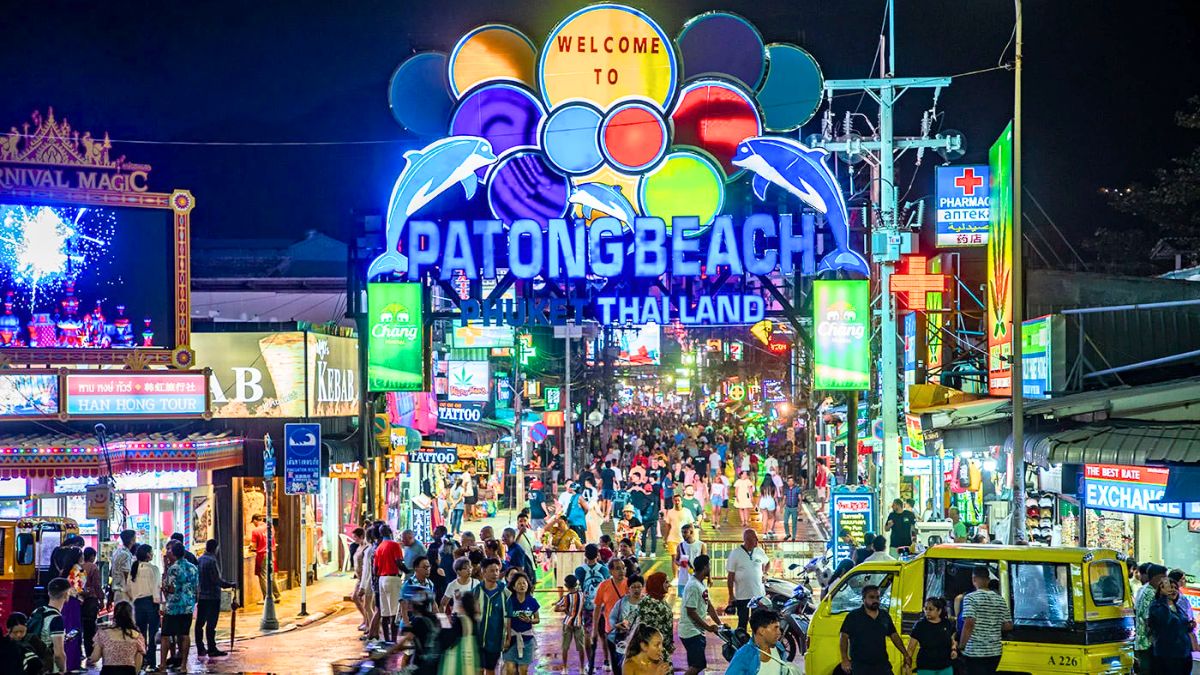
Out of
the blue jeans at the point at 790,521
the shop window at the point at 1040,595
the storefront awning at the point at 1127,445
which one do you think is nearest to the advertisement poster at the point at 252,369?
the blue jeans at the point at 790,521

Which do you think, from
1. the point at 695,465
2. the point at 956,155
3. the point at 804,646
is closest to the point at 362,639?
the point at 804,646

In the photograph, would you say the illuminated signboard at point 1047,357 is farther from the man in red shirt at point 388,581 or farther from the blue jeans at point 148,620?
the blue jeans at point 148,620

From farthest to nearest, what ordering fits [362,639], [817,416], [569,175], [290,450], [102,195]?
[817,416] < [569,175] < [102,195] < [290,450] < [362,639]

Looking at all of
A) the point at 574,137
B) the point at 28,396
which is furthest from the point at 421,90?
the point at 28,396

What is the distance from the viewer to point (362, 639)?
20.5m

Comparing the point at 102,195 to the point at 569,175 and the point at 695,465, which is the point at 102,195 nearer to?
the point at 569,175

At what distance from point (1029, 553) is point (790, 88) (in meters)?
20.3

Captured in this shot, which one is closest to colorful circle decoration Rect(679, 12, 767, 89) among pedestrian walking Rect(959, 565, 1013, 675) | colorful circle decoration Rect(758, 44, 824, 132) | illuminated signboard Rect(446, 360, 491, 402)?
colorful circle decoration Rect(758, 44, 824, 132)

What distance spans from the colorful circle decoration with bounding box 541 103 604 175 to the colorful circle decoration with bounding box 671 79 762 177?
1924mm

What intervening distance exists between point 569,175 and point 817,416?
1984cm

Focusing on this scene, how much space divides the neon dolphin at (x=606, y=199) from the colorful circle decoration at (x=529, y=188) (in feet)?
1.61

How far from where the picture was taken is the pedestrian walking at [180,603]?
57.3 feet

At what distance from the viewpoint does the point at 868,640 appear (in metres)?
12.5

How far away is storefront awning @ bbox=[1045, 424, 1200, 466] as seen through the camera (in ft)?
53.0
